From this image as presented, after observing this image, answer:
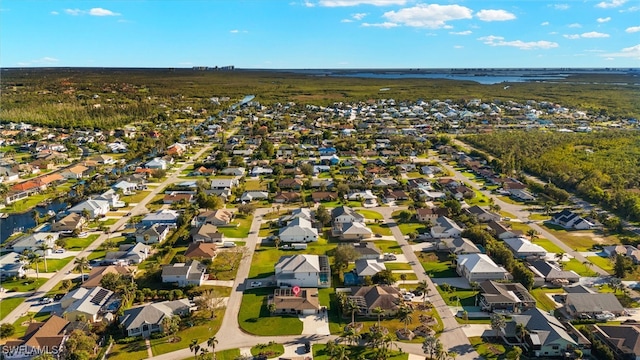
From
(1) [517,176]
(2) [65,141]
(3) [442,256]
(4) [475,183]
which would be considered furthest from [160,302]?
(2) [65,141]

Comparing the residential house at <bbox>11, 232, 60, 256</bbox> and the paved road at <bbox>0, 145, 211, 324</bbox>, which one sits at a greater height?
the residential house at <bbox>11, 232, 60, 256</bbox>

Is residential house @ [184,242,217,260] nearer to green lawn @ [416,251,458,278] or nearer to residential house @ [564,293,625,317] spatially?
green lawn @ [416,251,458,278]

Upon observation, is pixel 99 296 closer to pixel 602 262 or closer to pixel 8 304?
pixel 8 304

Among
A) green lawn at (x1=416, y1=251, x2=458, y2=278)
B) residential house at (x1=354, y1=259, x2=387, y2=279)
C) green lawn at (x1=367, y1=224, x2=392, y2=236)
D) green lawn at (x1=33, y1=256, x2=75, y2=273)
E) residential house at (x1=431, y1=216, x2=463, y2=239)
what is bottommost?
green lawn at (x1=33, y1=256, x2=75, y2=273)

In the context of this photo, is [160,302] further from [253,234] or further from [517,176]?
[517,176]

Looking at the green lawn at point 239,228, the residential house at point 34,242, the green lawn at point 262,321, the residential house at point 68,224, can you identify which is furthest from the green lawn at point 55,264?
the green lawn at point 262,321

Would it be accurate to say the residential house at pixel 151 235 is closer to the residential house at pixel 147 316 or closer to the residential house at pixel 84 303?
the residential house at pixel 84 303

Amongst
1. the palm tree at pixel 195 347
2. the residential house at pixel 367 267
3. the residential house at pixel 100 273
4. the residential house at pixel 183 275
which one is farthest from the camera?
the residential house at pixel 367 267

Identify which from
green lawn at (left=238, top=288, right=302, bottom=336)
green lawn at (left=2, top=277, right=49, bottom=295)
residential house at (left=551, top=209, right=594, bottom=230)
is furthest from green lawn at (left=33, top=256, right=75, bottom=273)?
residential house at (left=551, top=209, right=594, bottom=230)
